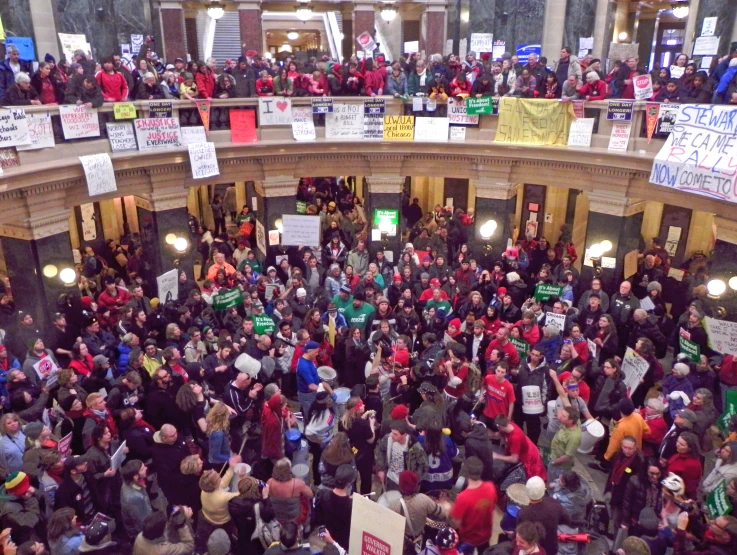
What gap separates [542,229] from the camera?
20219 mm

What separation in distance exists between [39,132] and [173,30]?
1239 cm

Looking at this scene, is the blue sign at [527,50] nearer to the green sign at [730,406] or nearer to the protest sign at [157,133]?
the protest sign at [157,133]

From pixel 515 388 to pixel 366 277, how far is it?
405 centimetres

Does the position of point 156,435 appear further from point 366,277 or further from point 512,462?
point 366,277

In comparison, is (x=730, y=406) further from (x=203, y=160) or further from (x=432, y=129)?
(x=203, y=160)

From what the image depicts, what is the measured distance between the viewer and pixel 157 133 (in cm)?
1352

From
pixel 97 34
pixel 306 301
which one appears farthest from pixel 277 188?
pixel 97 34

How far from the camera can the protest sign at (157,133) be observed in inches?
523

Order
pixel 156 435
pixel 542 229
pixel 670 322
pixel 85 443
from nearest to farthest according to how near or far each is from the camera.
Result: pixel 156 435 < pixel 85 443 < pixel 670 322 < pixel 542 229

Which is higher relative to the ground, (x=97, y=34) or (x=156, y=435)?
(x=97, y=34)

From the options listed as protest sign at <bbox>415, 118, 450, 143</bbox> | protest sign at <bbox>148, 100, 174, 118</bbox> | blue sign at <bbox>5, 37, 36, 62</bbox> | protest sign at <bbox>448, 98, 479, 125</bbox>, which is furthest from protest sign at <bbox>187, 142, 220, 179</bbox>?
protest sign at <bbox>448, 98, 479, 125</bbox>

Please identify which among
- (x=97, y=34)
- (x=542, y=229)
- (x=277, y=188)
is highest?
(x=97, y=34)

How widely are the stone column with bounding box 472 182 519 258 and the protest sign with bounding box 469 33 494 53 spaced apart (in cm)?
531

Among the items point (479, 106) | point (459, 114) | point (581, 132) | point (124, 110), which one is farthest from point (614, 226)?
point (124, 110)
